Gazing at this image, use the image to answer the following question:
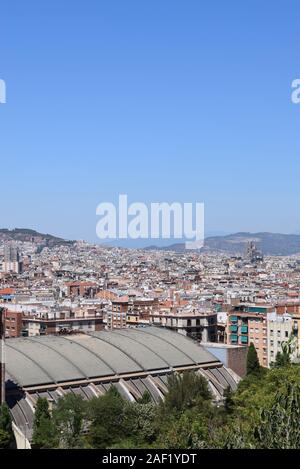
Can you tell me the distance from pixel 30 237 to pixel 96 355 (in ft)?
457

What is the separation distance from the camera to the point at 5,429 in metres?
17.3

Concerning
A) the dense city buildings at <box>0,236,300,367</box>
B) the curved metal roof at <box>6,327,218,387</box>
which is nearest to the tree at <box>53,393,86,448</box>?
the curved metal roof at <box>6,327,218,387</box>

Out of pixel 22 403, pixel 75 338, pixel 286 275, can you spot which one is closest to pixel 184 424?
pixel 22 403

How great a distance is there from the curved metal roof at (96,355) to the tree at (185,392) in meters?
1.96

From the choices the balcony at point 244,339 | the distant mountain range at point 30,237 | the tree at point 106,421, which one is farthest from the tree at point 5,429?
the distant mountain range at point 30,237

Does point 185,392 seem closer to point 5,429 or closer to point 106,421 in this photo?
point 106,421

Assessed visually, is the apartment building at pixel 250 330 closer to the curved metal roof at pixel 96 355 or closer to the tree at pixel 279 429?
the curved metal roof at pixel 96 355

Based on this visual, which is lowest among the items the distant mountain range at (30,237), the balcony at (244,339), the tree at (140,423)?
the balcony at (244,339)

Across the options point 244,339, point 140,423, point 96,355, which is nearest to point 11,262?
point 244,339

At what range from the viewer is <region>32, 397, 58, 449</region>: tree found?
16400 mm

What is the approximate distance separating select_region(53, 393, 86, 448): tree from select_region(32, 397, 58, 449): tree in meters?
0.14

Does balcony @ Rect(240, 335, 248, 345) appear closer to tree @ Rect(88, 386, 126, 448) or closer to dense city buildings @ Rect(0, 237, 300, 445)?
dense city buildings @ Rect(0, 237, 300, 445)

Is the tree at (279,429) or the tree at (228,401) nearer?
the tree at (279,429)

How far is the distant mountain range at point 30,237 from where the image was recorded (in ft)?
518
